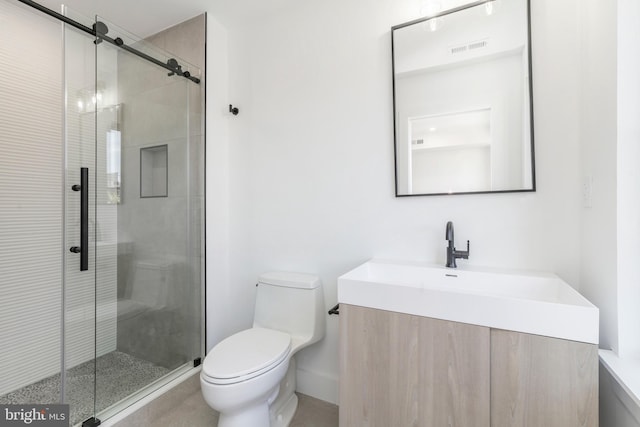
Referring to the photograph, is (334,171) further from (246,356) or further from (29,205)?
(29,205)

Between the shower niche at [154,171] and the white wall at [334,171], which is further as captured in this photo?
the shower niche at [154,171]

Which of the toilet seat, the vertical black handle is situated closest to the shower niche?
the vertical black handle

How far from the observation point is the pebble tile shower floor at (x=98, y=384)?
4.73 feet

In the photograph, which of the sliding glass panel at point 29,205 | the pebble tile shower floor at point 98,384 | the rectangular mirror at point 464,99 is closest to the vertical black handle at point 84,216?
the sliding glass panel at point 29,205

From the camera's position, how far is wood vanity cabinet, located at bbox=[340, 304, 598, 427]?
864 mm

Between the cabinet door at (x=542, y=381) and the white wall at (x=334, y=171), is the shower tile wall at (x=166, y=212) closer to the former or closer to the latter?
the white wall at (x=334, y=171)

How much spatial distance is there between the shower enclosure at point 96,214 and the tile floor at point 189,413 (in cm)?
12

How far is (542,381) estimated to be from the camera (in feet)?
2.91

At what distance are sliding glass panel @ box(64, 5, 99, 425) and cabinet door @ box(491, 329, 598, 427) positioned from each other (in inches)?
72.6

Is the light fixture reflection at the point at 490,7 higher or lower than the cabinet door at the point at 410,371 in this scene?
higher

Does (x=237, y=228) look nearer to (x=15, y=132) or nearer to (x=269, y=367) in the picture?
(x=269, y=367)

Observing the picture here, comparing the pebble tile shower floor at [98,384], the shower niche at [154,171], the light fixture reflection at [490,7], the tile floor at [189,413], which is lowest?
the tile floor at [189,413]

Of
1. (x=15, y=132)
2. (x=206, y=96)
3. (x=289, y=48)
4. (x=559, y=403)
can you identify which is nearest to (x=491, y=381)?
(x=559, y=403)

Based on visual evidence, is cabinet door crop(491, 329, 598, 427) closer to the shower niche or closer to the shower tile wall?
the shower tile wall
